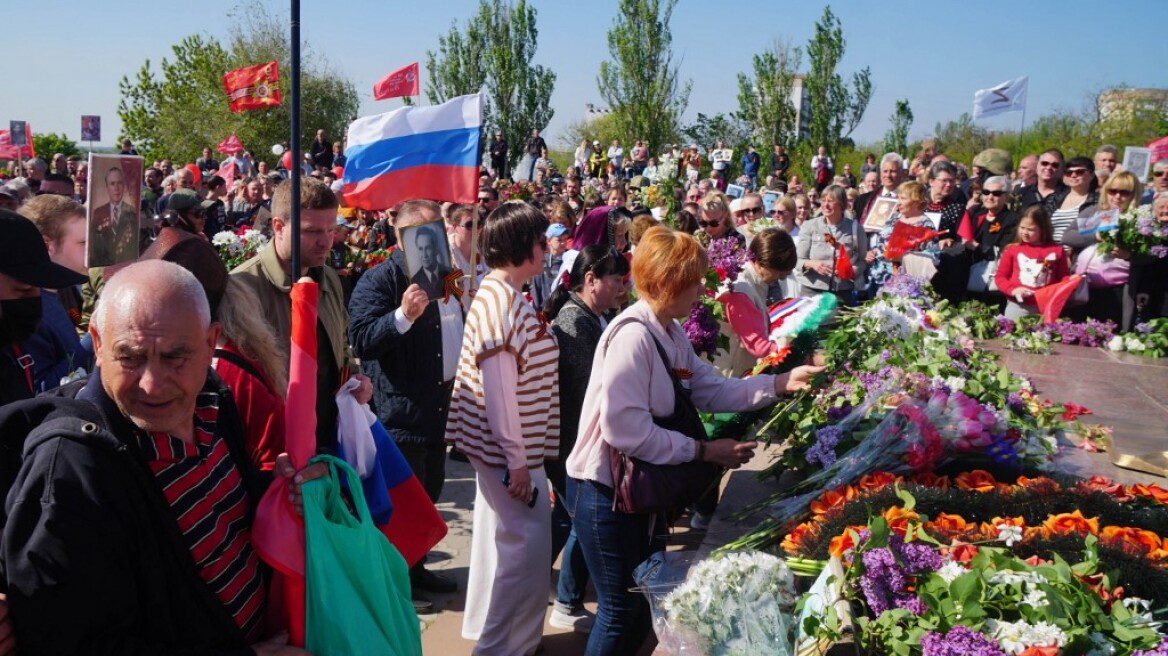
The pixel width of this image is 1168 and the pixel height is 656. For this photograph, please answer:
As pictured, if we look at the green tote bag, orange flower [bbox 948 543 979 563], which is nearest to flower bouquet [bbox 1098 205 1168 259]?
orange flower [bbox 948 543 979 563]

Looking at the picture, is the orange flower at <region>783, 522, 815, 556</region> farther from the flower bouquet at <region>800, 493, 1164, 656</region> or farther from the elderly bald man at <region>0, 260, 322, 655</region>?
the elderly bald man at <region>0, 260, 322, 655</region>

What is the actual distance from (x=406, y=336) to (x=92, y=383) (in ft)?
8.19

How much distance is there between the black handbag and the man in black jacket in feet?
4.93

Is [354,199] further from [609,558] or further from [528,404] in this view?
[609,558]

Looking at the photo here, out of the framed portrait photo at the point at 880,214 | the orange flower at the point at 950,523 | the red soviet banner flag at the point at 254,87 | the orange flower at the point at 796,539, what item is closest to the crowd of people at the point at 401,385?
the orange flower at the point at 796,539

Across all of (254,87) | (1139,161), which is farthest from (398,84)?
(1139,161)

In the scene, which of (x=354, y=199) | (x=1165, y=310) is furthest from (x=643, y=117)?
(x=354, y=199)

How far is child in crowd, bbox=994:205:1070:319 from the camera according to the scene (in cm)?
745

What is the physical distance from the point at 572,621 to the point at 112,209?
3.05 m

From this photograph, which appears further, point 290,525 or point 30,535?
point 290,525

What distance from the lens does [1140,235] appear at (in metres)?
7.35

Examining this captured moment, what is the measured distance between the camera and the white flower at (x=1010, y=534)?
2.57 m

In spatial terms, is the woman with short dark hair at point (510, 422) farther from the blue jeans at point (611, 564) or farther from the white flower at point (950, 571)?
the white flower at point (950, 571)

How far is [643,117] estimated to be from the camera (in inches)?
1646
